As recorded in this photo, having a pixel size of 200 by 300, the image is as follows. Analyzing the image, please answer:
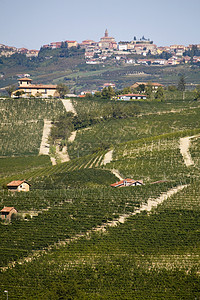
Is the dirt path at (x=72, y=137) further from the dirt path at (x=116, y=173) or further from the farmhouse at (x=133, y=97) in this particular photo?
the dirt path at (x=116, y=173)

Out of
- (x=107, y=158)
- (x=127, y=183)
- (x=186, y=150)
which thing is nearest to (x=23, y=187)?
(x=127, y=183)

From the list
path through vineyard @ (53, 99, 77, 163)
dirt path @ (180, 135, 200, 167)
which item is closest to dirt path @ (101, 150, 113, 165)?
path through vineyard @ (53, 99, 77, 163)

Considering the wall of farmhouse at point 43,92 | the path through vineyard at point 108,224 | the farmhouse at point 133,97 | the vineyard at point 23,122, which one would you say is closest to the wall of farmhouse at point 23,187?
the path through vineyard at point 108,224

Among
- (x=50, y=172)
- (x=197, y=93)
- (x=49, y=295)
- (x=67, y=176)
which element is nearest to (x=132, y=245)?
(x=49, y=295)

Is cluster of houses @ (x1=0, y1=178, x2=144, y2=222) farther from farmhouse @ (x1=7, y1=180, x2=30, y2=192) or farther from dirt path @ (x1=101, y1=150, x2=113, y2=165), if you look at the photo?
dirt path @ (x1=101, y1=150, x2=113, y2=165)

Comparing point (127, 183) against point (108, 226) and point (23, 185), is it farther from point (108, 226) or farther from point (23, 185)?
point (108, 226)
